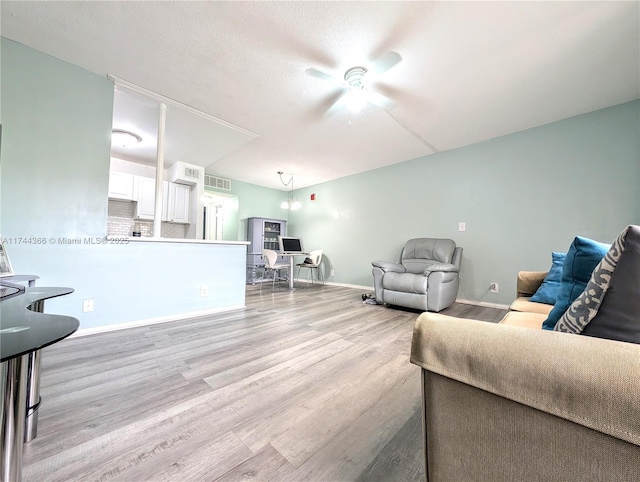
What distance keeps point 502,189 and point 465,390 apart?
3655 mm

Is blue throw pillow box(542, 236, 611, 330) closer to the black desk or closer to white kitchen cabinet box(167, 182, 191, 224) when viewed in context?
the black desk

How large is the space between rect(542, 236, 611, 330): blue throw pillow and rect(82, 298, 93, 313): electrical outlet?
3198mm

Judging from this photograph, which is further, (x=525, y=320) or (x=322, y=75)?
(x=322, y=75)

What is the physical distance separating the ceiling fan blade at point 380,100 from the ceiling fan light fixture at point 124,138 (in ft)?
10.7

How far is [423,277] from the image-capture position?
3029 mm

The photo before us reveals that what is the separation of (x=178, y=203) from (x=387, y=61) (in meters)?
4.27

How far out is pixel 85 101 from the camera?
2248mm

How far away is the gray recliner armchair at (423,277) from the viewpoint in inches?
117

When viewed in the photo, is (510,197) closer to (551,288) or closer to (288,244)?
(551,288)

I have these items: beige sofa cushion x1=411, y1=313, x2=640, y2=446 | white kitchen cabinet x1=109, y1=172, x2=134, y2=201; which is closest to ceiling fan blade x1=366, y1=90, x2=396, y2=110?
beige sofa cushion x1=411, y1=313, x2=640, y2=446

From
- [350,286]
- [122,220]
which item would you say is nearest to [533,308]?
[350,286]

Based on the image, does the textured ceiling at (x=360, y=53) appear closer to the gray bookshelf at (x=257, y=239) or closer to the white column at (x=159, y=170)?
the white column at (x=159, y=170)

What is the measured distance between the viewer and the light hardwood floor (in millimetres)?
894

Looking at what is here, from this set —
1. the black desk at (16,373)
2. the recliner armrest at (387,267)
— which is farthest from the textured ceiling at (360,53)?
the black desk at (16,373)
